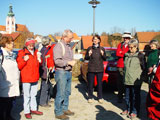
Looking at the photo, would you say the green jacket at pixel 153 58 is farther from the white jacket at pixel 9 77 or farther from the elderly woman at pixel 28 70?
the white jacket at pixel 9 77

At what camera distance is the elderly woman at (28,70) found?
13.5ft

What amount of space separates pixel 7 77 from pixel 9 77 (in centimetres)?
4

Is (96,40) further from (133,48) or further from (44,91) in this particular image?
(44,91)

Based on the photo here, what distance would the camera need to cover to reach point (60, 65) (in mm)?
4105

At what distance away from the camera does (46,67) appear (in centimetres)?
502

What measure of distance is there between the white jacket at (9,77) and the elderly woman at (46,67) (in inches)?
45.4

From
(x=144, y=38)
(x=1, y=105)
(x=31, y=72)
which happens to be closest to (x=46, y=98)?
(x=31, y=72)

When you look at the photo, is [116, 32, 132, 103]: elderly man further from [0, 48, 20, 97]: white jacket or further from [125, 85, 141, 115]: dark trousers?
[0, 48, 20, 97]: white jacket

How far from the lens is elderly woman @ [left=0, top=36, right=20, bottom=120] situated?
11.8ft

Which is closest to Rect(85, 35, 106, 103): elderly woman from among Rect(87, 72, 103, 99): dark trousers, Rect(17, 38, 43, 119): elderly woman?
Rect(87, 72, 103, 99): dark trousers

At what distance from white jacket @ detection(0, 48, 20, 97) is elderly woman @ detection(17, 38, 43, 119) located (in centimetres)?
26

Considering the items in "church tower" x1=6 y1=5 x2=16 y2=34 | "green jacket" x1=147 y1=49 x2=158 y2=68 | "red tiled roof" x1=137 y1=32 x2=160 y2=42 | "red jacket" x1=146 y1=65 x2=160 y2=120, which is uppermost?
"church tower" x1=6 y1=5 x2=16 y2=34

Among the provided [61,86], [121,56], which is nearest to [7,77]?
[61,86]

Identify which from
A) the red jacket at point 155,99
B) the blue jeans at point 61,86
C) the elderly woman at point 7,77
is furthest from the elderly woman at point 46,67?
the red jacket at point 155,99
